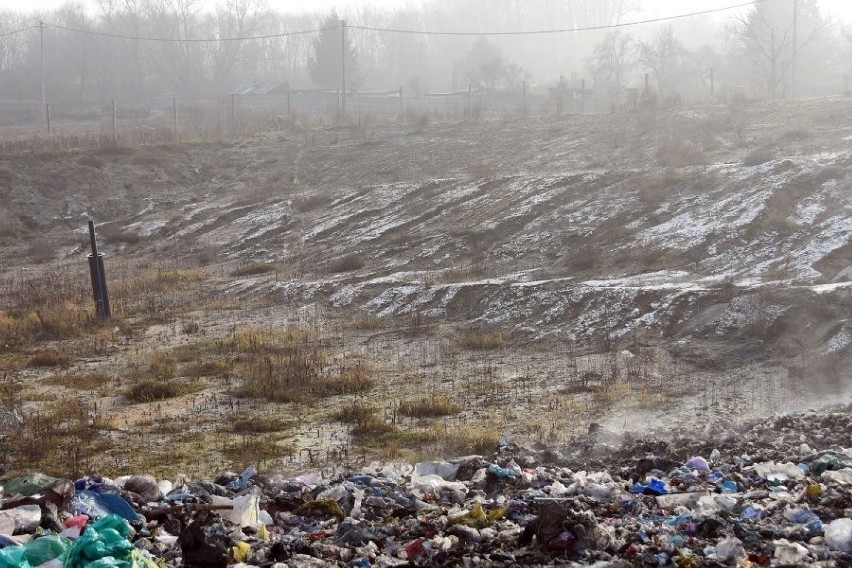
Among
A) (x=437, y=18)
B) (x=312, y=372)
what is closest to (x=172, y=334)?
(x=312, y=372)

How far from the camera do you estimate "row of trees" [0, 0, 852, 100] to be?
4844 centimetres

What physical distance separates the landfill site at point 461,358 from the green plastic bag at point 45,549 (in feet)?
0.05

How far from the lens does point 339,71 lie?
56344mm

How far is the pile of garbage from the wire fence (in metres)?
19.6

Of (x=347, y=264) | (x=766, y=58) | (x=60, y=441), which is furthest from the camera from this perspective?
(x=766, y=58)

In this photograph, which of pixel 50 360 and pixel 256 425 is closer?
pixel 256 425

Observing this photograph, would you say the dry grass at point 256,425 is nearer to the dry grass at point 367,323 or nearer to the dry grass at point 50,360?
the dry grass at point 50,360

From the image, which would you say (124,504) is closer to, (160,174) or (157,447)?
(157,447)

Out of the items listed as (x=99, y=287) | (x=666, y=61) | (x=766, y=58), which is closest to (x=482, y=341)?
(x=99, y=287)

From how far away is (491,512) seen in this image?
628cm

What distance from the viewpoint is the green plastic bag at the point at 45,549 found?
211 inches

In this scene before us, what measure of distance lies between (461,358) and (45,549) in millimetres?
7083

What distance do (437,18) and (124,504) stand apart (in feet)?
309

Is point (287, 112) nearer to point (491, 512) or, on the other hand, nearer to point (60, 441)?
point (60, 441)
